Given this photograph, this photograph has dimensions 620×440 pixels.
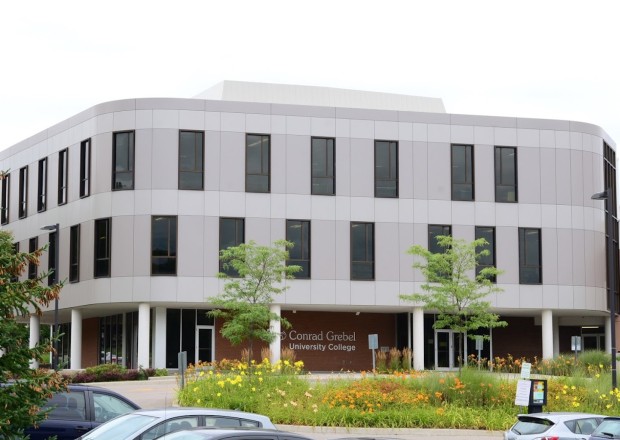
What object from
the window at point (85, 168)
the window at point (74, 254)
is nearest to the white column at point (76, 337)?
the window at point (74, 254)

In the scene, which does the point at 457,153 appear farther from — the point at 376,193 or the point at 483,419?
the point at 483,419

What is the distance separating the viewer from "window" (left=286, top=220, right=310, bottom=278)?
52219 millimetres

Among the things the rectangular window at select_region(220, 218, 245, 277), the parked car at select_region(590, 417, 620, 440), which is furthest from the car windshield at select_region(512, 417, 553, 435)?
the rectangular window at select_region(220, 218, 245, 277)

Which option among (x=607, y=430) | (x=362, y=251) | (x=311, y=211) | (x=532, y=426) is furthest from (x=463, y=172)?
(x=607, y=430)

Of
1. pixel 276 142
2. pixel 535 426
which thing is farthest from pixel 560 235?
pixel 535 426

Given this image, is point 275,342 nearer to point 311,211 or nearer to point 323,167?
point 311,211

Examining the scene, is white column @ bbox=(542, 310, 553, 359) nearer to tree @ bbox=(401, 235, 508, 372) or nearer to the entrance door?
tree @ bbox=(401, 235, 508, 372)

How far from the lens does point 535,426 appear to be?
2239 centimetres

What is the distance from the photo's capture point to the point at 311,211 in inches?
2071

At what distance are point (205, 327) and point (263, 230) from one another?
5586mm

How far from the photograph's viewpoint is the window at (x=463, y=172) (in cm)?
5462

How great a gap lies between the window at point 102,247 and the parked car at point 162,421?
3661 cm

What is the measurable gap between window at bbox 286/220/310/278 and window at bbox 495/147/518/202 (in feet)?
31.9

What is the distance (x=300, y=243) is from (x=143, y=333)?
27.1ft
